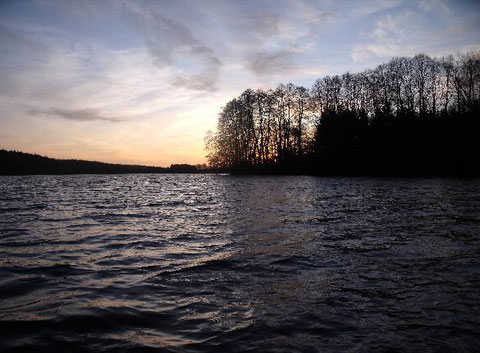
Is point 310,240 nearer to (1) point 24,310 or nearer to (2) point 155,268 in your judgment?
(2) point 155,268

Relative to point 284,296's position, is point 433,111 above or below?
above

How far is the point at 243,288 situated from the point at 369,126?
5076cm

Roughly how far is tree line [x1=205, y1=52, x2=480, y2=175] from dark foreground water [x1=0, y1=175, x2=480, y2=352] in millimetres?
38451

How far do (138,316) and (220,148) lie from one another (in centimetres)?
7236

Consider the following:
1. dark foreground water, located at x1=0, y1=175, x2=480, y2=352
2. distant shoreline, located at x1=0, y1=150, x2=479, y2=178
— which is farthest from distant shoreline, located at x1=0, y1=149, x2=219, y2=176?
dark foreground water, located at x1=0, y1=175, x2=480, y2=352

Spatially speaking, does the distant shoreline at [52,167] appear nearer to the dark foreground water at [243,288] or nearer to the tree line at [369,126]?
the tree line at [369,126]

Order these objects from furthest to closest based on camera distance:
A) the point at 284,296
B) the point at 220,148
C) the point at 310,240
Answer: the point at 220,148, the point at 310,240, the point at 284,296

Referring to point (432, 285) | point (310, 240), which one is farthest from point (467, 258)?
point (310, 240)

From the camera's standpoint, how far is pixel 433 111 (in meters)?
49.6

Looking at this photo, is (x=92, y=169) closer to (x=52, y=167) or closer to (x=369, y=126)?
(x=52, y=167)

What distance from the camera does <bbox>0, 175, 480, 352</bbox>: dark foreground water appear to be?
377 cm

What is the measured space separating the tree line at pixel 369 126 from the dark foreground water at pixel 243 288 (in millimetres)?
38451

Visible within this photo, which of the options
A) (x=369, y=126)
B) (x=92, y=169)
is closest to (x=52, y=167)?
(x=92, y=169)

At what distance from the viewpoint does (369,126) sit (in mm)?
51094
